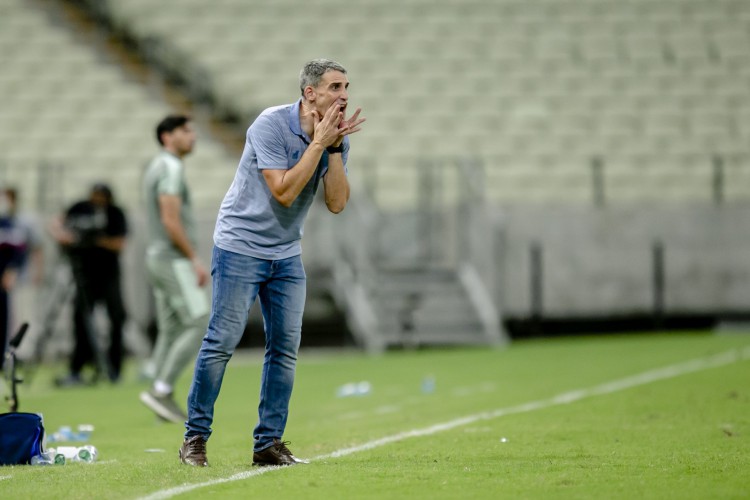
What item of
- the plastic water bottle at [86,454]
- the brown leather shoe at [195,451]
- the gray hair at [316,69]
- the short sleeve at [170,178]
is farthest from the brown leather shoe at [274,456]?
the short sleeve at [170,178]

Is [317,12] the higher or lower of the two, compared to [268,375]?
higher

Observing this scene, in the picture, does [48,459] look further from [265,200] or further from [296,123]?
[296,123]

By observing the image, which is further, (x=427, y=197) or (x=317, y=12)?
(x=317, y=12)

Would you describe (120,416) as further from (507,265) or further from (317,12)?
(317,12)

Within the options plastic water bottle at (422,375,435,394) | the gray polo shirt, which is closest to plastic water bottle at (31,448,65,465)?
the gray polo shirt

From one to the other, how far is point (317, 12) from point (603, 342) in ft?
30.3

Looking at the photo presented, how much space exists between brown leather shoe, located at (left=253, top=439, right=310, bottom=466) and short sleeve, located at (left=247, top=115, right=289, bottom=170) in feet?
4.58

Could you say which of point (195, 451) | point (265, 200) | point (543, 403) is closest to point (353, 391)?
point (543, 403)

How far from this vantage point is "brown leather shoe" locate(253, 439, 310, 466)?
7.18 meters

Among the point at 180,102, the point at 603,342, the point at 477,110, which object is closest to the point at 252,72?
the point at 180,102

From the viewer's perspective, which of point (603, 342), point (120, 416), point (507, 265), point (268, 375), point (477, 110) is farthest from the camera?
point (477, 110)

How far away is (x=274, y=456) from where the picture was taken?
7180mm

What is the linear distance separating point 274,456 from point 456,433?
2.05m

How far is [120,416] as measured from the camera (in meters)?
11.3
